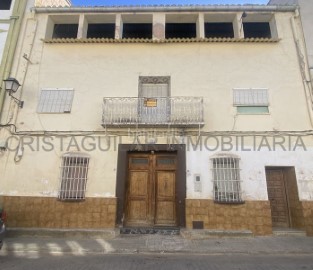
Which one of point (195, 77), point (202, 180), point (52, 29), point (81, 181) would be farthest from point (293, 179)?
point (52, 29)

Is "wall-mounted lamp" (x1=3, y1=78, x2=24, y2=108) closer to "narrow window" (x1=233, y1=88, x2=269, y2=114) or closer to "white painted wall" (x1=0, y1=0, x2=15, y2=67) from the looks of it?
"white painted wall" (x1=0, y1=0, x2=15, y2=67)

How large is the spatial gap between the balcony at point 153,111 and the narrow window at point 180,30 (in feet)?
12.1

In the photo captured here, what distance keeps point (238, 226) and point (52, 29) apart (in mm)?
10639

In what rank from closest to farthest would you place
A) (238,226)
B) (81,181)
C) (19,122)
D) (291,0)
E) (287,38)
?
(238,226), (81,181), (19,122), (287,38), (291,0)

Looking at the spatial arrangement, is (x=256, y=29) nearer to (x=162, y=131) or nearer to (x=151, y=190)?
(x=162, y=131)

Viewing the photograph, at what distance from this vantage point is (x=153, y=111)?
27.1 feet

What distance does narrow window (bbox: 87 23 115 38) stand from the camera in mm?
10195

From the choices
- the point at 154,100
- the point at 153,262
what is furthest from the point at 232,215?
the point at 154,100

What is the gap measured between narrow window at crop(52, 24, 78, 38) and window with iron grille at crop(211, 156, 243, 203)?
8.38 meters

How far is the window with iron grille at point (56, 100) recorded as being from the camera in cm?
832

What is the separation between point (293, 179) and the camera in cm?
763

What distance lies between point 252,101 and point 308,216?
415 cm

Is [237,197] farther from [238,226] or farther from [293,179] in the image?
[293,179]

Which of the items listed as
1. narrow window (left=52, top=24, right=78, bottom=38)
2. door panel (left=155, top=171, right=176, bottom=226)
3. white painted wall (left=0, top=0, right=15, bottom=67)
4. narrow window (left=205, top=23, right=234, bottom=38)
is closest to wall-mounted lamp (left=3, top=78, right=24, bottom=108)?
white painted wall (left=0, top=0, right=15, bottom=67)
